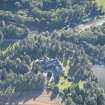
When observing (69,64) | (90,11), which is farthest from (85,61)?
(90,11)

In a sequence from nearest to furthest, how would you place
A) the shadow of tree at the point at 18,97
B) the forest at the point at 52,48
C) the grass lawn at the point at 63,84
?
the shadow of tree at the point at 18,97 < the forest at the point at 52,48 < the grass lawn at the point at 63,84

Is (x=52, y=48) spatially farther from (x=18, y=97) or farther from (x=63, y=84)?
(x=18, y=97)

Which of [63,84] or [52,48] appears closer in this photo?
[63,84]

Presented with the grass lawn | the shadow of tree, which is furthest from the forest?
the shadow of tree

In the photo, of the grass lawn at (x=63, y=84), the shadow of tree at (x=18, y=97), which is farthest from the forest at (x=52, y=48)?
the shadow of tree at (x=18, y=97)

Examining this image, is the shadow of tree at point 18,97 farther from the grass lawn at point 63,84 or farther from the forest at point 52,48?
the grass lawn at point 63,84

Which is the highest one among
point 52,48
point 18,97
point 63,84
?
point 52,48

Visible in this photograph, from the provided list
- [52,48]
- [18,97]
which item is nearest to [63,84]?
[18,97]

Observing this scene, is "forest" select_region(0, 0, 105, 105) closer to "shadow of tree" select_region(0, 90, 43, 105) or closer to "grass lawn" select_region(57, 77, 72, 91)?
"grass lawn" select_region(57, 77, 72, 91)

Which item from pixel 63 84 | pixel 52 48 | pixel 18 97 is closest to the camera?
pixel 18 97
